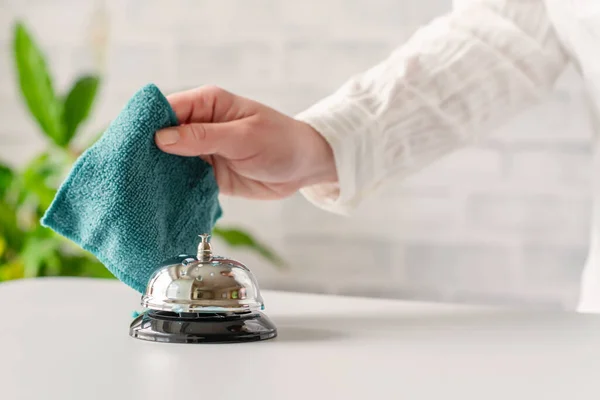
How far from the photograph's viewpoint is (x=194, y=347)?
0.55m

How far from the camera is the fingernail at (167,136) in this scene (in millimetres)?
712

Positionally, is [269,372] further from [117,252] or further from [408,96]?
[408,96]

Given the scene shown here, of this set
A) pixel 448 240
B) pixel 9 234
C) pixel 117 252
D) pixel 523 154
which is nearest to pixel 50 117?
pixel 9 234

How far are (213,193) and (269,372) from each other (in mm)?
356

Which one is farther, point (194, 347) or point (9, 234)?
point (9, 234)

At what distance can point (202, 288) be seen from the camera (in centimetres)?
58

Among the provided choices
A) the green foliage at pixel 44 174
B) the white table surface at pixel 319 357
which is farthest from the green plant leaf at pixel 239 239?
the white table surface at pixel 319 357

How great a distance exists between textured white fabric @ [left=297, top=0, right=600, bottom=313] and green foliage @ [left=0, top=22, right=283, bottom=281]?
2.59 feet

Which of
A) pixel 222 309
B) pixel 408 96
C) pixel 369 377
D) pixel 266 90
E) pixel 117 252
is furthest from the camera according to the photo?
pixel 266 90

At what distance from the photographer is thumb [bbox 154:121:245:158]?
2.35ft

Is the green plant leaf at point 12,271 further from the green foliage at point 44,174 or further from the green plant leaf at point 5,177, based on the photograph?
the green plant leaf at point 5,177

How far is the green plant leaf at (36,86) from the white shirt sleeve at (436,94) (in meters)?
0.92

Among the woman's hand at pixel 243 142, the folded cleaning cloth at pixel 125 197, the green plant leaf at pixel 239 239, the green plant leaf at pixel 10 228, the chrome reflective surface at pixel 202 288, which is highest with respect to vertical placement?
the green plant leaf at pixel 10 228

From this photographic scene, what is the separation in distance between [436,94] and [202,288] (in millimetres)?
493
